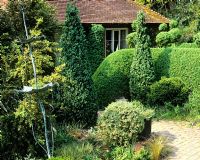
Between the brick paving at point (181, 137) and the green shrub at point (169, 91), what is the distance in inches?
58.1

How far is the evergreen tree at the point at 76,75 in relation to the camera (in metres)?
11.9

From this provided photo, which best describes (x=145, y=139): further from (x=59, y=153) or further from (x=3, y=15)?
(x=3, y=15)

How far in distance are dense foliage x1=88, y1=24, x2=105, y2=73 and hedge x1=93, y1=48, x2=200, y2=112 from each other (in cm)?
441

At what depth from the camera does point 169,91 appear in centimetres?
1548

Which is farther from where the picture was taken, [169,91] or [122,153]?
[169,91]

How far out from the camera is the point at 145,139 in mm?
11391

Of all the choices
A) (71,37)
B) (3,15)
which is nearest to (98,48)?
(71,37)

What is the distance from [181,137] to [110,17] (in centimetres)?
1152

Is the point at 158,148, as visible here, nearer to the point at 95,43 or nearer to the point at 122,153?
the point at 122,153

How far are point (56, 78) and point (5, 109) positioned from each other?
1.38 metres

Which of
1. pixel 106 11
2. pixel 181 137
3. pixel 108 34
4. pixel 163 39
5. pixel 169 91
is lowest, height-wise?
pixel 181 137

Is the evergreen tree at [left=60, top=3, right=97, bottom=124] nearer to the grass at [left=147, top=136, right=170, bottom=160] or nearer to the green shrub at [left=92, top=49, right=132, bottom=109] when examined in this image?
the grass at [left=147, top=136, right=170, bottom=160]

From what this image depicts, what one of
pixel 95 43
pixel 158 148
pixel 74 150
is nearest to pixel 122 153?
pixel 158 148

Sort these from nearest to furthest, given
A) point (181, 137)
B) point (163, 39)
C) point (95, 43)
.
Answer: point (181, 137) → point (163, 39) → point (95, 43)
